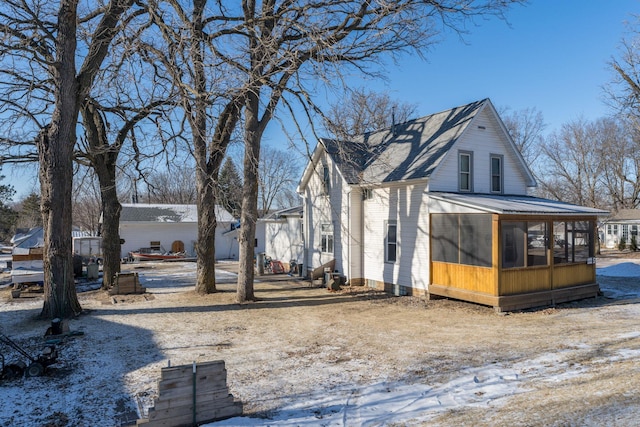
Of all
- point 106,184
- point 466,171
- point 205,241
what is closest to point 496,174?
point 466,171

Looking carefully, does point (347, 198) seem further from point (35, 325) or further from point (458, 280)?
point (35, 325)

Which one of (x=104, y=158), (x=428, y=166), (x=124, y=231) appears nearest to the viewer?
(x=428, y=166)

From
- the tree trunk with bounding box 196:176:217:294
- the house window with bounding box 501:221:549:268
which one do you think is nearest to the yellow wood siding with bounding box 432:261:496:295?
the house window with bounding box 501:221:549:268

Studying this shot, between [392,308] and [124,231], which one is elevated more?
[124,231]

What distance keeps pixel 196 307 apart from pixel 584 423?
1082 cm

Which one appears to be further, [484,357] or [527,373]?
[484,357]

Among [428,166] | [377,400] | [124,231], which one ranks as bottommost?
[377,400]

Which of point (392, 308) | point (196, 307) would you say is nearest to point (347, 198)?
point (392, 308)

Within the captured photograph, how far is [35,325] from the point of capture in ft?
36.4

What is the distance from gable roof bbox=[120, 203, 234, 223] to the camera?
32.9 metres

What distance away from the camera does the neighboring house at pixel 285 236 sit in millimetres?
21906

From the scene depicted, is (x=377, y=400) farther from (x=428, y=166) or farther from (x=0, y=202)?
(x=0, y=202)

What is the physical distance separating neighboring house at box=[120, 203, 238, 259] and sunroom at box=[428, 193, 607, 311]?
70.5ft

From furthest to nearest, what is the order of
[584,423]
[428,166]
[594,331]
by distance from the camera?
1. [428,166]
2. [594,331]
3. [584,423]
